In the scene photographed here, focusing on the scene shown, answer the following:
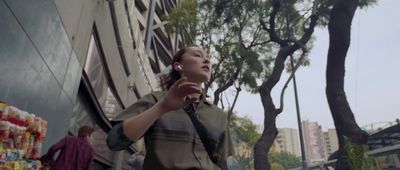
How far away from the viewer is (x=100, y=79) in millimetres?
8023

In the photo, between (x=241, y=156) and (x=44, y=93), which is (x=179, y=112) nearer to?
(x=44, y=93)

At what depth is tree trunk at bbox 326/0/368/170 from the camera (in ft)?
15.4

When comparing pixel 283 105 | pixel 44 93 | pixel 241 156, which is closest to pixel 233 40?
pixel 283 105

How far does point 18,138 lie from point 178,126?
1318 mm

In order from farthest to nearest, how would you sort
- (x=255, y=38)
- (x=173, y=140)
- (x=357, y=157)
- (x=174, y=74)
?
(x=255, y=38) < (x=357, y=157) < (x=174, y=74) < (x=173, y=140)

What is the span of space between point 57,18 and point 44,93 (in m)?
1.08

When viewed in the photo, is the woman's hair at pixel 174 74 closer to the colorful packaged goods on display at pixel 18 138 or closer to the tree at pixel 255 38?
the colorful packaged goods on display at pixel 18 138

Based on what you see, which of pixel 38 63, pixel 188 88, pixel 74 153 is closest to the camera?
pixel 188 88

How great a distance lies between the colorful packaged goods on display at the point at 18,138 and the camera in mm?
1729

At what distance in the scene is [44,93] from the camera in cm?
395

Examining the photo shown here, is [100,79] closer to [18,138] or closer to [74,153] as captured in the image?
[74,153]

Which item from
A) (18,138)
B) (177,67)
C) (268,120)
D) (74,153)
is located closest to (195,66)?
(177,67)

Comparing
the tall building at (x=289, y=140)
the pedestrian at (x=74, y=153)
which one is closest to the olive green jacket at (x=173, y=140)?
the pedestrian at (x=74, y=153)

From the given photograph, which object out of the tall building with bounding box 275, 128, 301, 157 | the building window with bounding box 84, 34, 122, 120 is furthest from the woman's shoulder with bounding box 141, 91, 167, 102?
the tall building with bounding box 275, 128, 301, 157
